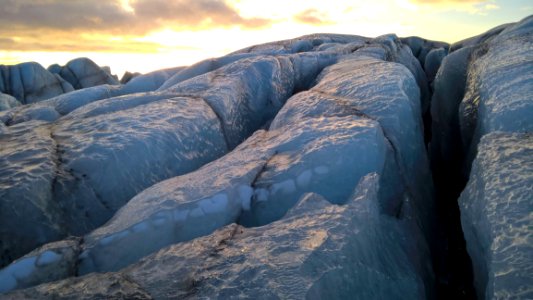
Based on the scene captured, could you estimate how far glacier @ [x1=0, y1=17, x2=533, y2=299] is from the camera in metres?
2.80

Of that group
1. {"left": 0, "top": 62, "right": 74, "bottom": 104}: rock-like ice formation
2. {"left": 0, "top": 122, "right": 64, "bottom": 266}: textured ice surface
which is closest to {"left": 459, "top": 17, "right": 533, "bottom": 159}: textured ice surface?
{"left": 0, "top": 122, "right": 64, "bottom": 266}: textured ice surface

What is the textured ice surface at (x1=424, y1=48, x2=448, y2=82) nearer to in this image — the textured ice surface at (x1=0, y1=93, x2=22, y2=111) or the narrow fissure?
→ the narrow fissure

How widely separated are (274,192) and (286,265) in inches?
52.7

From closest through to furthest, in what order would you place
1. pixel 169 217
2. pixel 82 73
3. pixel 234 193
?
1. pixel 169 217
2. pixel 234 193
3. pixel 82 73

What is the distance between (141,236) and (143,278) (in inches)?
35.1

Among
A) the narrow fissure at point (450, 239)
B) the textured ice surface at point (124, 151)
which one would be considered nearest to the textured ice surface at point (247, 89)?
the textured ice surface at point (124, 151)

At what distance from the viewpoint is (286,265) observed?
8.94 ft

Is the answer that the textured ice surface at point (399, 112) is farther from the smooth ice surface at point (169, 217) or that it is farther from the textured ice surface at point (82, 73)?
the textured ice surface at point (82, 73)

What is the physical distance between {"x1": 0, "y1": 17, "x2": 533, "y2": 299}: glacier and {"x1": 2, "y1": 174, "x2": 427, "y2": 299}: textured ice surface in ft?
0.05

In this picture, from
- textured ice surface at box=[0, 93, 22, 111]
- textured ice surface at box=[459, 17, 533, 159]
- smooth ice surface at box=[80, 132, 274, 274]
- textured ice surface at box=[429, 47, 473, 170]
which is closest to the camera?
smooth ice surface at box=[80, 132, 274, 274]

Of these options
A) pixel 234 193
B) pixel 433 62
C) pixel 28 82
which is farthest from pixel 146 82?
pixel 28 82

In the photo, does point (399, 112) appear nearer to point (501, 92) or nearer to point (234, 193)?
point (501, 92)

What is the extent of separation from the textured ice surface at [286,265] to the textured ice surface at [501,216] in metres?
0.68

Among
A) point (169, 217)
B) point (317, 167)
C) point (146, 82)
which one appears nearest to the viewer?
point (169, 217)
